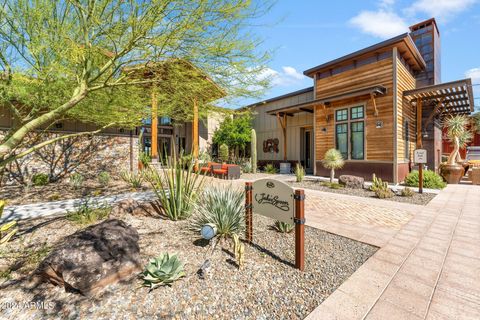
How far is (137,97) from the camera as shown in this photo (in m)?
4.31

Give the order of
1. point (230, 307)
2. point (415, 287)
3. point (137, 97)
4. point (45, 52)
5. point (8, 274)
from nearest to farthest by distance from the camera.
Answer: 1. point (230, 307)
2. point (415, 287)
3. point (8, 274)
4. point (45, 52)
5. point (137, 97)

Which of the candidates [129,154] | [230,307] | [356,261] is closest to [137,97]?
[230,307]

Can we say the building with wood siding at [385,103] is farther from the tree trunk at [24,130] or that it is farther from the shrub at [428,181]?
the tree trunk at [24,130]

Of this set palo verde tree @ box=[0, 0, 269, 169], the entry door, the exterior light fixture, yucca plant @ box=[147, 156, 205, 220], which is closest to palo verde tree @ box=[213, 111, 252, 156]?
the entry door

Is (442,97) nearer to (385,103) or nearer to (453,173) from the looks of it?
(385,103)

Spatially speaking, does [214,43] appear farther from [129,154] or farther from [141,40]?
[129,154]

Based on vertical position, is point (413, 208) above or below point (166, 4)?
below

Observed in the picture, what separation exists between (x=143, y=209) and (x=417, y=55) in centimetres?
1306

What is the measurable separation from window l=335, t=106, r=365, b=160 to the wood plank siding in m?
0.19

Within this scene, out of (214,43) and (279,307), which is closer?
(279,307)

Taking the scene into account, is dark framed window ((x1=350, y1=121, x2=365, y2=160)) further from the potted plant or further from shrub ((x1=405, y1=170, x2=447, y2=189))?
the potted plant

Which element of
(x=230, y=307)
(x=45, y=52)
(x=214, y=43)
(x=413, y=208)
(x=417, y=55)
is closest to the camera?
(x=230, y=307)

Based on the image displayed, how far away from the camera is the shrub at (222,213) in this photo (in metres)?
3.28

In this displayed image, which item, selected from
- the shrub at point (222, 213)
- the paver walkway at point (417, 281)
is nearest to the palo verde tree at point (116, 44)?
the shrub at point (222, 213)
